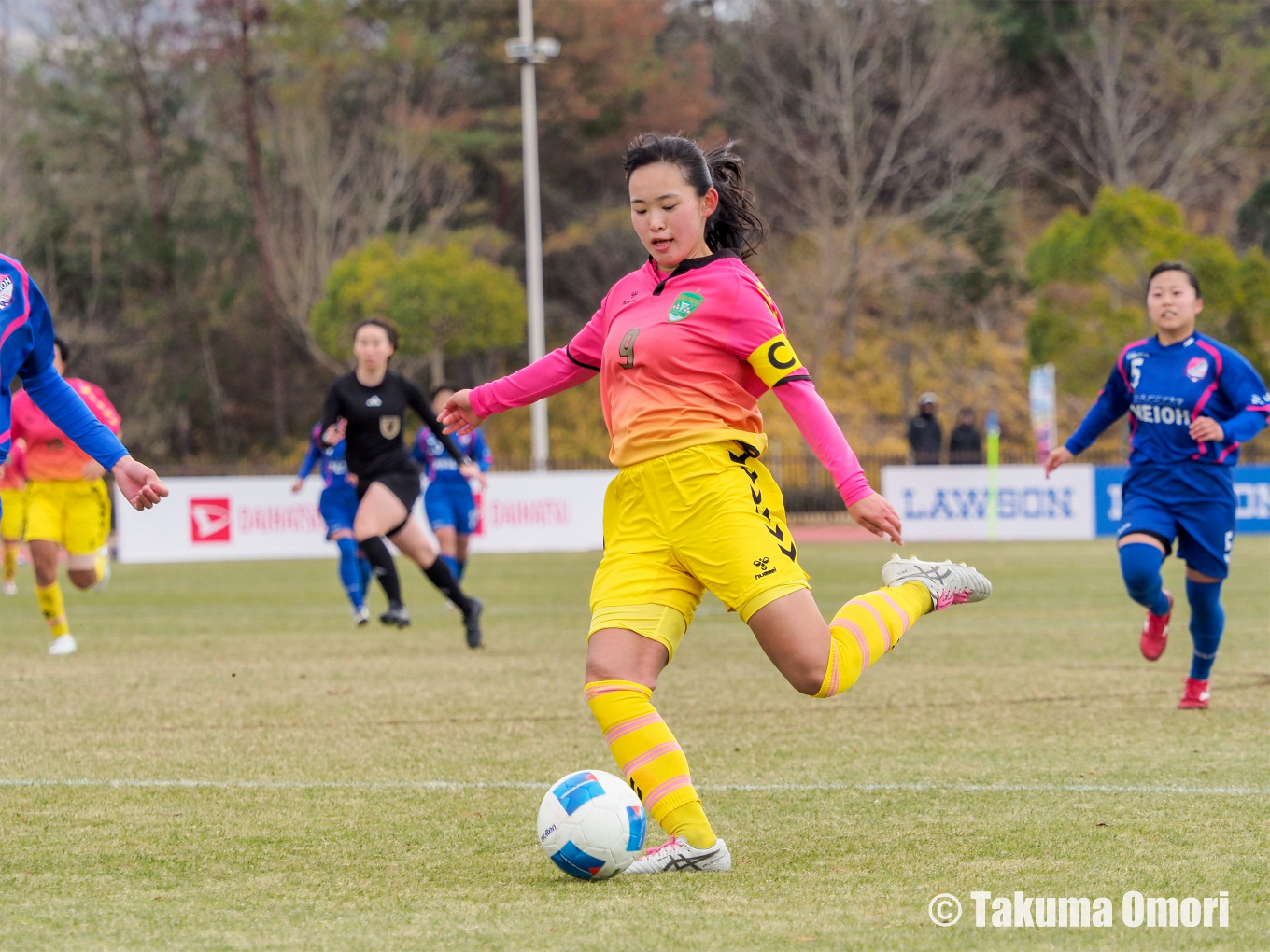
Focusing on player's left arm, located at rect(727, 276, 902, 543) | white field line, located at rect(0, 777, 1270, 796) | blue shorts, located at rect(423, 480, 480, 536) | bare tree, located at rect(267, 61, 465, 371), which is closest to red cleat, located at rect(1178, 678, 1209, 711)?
white field line, located at rect(0, 777, 1270, 796)

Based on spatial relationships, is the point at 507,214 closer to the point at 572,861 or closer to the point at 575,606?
the point at 575,606

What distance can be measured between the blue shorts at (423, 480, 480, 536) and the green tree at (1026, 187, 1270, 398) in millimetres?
19945

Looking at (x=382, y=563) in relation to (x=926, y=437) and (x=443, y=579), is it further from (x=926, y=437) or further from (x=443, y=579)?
(x=926, y=437)

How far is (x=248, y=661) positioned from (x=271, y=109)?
3347cm

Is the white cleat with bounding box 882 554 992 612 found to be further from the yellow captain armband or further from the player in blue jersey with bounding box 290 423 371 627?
the player in blue jersey with bounding box 290 423 371 627

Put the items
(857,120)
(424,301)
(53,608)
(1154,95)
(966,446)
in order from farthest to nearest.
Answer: (1154,95)
(857,120)
(424,301)
(966,446)
(53,608)

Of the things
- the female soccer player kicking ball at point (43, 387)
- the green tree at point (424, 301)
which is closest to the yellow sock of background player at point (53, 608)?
the female soccer player kicking ball at point (43, 387)

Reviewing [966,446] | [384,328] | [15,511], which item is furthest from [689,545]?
[966,446]

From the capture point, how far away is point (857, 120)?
4138 centimetres

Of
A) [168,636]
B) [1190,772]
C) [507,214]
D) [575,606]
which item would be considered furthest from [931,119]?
[1190,772]

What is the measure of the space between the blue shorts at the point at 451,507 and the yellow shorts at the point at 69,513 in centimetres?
356

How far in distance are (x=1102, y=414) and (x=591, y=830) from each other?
4414 millimetres

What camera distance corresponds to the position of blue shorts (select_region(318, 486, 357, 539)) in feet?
43.0

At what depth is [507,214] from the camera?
42.7 m
